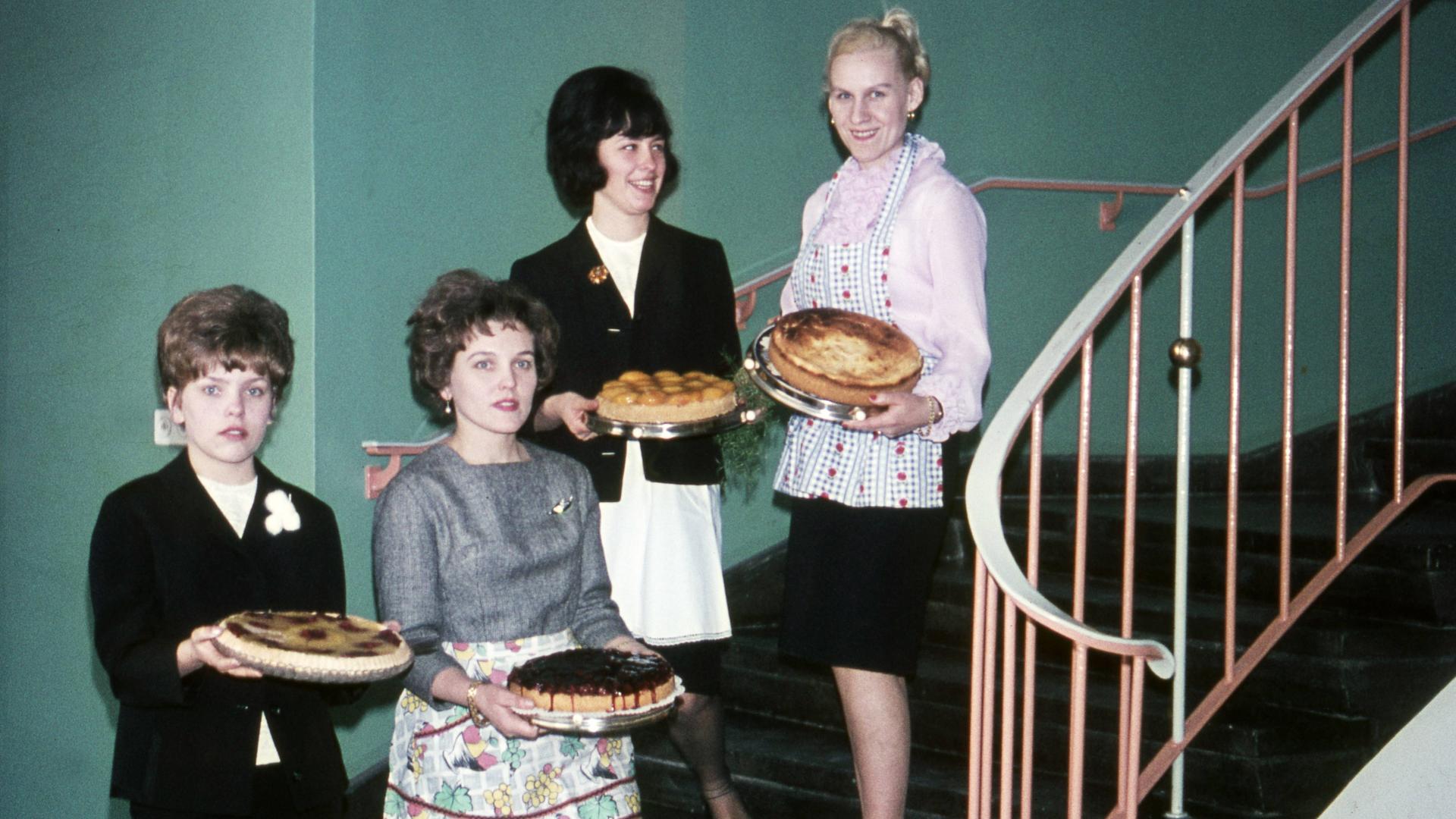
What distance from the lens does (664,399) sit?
2.52 m

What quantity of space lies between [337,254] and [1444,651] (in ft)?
8.09

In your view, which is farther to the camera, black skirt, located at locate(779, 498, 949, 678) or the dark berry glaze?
black skirt, located at locate(779, 498, 949, 678)

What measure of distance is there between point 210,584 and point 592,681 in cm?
55

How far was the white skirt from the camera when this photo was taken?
272 centimetres

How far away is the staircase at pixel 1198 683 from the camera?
9.40ft

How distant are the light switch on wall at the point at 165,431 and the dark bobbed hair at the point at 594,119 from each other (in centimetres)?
136

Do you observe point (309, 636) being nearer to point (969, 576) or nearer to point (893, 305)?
point (893, 305)

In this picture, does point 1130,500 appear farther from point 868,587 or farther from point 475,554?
point 475,554

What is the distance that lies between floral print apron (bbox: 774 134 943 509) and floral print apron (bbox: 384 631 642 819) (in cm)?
60

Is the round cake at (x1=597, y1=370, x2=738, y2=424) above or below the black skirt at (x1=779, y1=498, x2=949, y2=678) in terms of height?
above

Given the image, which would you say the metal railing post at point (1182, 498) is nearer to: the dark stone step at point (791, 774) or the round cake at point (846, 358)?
the round cake at point (846, 358)

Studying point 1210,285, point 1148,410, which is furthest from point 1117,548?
point 1210,285

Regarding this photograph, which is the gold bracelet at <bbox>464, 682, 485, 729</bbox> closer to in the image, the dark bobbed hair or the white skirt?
the white skirt

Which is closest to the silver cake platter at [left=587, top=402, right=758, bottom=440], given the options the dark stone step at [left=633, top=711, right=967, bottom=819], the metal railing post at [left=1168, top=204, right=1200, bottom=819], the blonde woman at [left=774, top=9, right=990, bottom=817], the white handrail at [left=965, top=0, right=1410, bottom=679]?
the blonde woman at [left=774, top=9, right=990, bottom=817]
